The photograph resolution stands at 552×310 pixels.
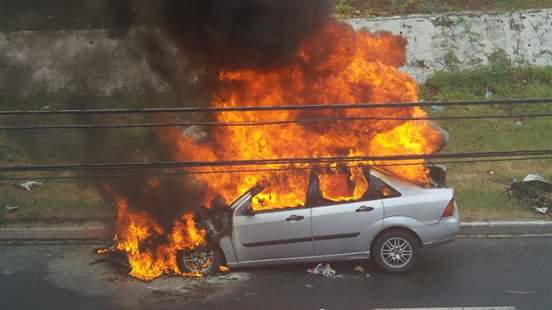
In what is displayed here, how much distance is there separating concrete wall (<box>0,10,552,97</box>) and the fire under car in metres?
3.98

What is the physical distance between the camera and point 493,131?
13391 mm

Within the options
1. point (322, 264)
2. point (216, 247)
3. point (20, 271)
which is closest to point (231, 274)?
point (216, 247)

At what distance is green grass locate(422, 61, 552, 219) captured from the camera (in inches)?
425

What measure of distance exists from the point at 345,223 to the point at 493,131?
659cm

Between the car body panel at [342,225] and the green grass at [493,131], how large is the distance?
2359 millimetres

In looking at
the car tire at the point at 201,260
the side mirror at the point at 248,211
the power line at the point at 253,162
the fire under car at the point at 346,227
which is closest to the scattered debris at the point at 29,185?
the power line at the point at 253,162

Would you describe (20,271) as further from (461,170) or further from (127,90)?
(461,170)

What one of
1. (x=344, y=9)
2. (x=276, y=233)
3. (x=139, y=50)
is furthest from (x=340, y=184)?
(x=344, y=9)

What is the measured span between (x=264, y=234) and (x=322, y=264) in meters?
0.99

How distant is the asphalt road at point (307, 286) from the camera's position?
7.65 metres

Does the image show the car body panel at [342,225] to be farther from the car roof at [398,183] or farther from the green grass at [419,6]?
the green grass at [419,6]

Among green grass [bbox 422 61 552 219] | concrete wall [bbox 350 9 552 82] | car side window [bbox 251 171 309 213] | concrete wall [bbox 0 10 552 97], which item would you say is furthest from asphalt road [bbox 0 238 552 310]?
concrete wall [bbox 350 9 552 82]

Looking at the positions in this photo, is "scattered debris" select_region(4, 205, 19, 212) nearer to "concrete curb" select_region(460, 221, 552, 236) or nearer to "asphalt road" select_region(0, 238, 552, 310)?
"asphalt road" select_region(0, 238, 552, 310)

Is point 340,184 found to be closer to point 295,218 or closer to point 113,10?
point 295,218
